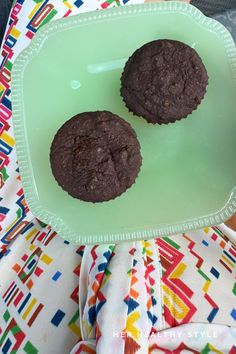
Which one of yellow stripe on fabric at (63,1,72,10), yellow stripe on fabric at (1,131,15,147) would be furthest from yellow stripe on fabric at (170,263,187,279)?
yellow stripe on fabric at (63,1,72,10)

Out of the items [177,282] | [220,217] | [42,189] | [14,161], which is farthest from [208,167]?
[14,161]

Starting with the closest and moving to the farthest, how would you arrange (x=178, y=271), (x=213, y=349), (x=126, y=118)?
(x=213, y=349) < (x=178, y=271) < (x=126, y=118)

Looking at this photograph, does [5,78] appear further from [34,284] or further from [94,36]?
[34,284]

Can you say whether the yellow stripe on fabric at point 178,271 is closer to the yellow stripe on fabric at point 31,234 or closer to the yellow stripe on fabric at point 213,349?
the yellow stripe on fabric at point 213,349

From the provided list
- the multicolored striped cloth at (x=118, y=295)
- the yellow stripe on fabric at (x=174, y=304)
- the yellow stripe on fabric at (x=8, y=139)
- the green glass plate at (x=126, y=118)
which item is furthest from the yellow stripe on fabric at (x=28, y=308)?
the yellow stripe on fabric at (x=8, y=139)

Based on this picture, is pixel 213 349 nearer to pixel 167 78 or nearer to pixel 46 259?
pixel 46 259

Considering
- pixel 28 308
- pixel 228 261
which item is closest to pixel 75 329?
pixel 28 308

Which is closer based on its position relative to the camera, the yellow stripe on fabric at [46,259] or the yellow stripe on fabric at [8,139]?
the yellow stripe on fabric at [46,259]

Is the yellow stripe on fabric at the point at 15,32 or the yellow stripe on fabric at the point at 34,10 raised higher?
the yellow stripe on fabric at the point at 34,10
